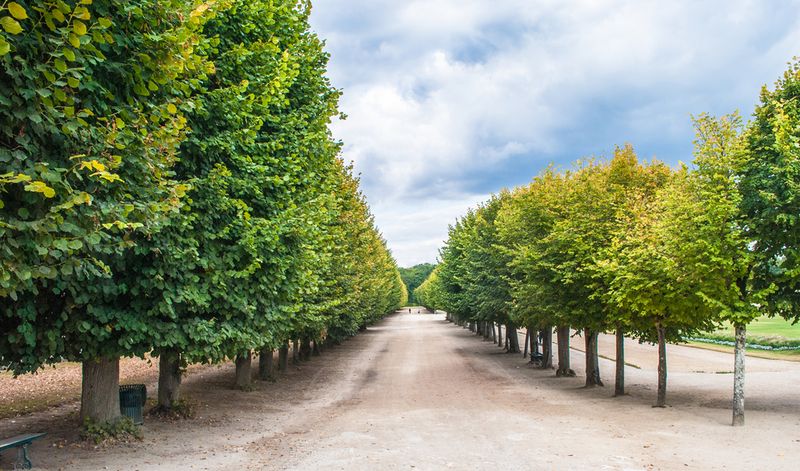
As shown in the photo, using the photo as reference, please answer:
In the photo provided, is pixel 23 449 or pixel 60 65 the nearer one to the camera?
pixel 60 65

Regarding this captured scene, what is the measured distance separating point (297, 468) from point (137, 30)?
8.11m

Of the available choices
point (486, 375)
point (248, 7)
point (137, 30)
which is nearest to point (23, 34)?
point (137, 30)

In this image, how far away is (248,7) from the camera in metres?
13.4

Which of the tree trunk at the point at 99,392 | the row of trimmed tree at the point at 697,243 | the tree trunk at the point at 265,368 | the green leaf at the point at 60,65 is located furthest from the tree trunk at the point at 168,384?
the row of trimmed tree at the point at 697,243

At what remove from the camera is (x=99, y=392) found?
12203 millimetres

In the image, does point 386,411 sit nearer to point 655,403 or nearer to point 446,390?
point 446,390

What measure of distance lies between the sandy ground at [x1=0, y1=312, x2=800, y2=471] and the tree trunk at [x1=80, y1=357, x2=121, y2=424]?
2.27ft

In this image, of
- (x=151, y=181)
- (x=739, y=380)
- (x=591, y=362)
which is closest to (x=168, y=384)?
(x=151, y=181)

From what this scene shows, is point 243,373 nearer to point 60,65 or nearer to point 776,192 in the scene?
point 60,65

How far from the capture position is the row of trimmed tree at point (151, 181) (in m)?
6.15

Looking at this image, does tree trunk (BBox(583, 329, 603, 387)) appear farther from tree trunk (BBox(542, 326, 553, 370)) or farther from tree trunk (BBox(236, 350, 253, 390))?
tree trunk (BBox(236, 350, 253, 390))

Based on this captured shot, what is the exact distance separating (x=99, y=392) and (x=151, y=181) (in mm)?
6089

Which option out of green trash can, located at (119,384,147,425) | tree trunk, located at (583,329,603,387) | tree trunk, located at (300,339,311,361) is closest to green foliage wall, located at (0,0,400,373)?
green trash can, located at (119,384,147,425)

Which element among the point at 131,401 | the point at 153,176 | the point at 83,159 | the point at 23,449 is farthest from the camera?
the point at 131,401
